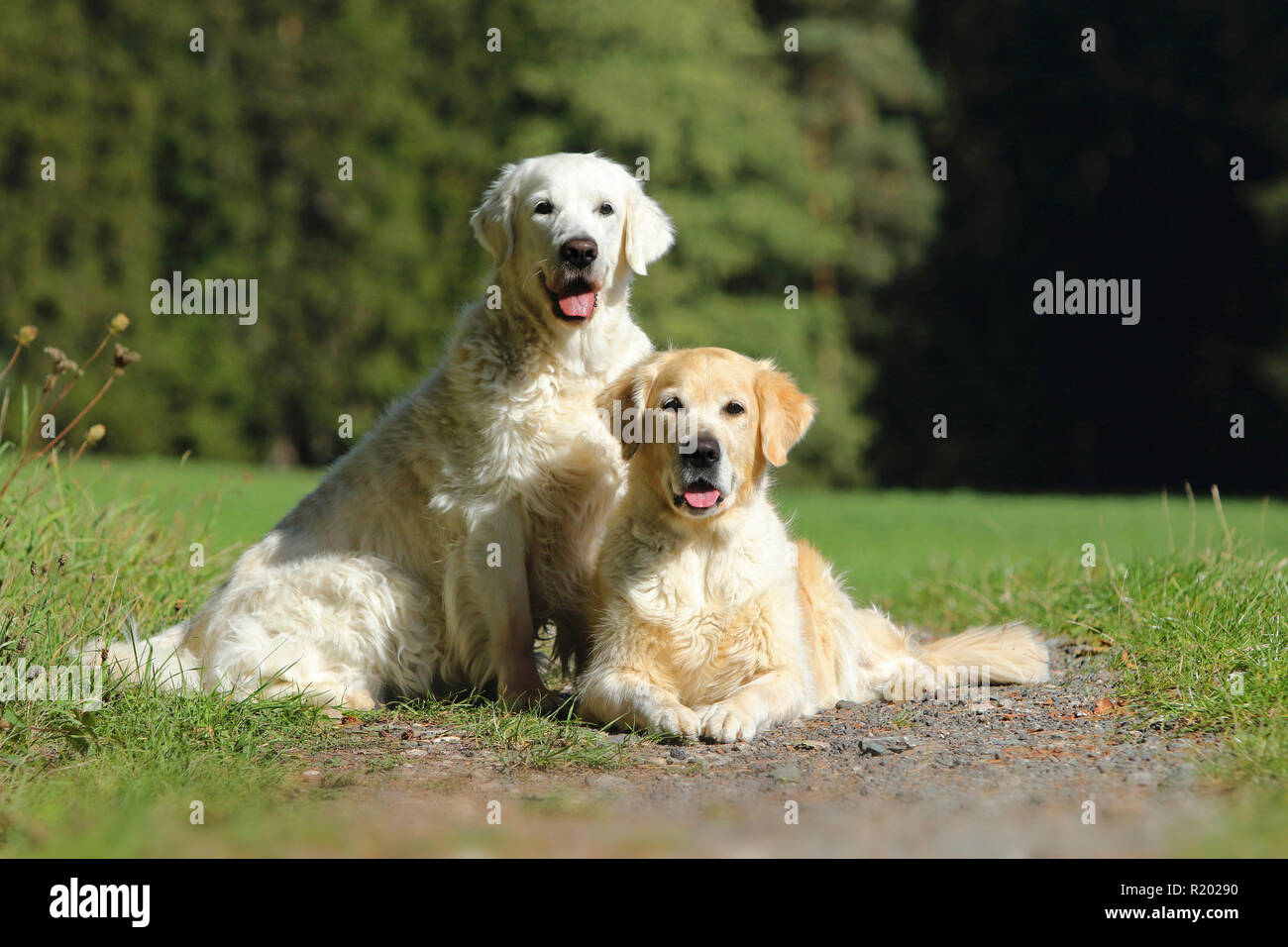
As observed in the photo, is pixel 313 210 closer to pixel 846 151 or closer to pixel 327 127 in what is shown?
pixel 327 127

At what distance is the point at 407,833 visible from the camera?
3438mm

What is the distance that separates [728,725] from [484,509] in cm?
136

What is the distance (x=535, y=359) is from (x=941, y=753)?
2.21 meters

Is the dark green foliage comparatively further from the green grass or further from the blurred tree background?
the green grass

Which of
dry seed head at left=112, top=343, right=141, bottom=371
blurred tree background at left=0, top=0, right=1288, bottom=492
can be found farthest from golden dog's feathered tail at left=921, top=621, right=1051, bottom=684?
blurred tree background at left=0, top=0, right=1288, bottom=492

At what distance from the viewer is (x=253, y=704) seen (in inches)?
191

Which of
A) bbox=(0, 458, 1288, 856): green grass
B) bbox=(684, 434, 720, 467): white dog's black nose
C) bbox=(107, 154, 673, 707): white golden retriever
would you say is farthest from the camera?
bbox=(107, 154, 673, 707): white golden retriever

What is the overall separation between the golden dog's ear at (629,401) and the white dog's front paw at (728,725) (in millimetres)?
1050

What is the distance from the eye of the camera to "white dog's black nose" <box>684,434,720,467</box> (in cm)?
475

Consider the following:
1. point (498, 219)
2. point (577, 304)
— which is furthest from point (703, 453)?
point (498, 219)

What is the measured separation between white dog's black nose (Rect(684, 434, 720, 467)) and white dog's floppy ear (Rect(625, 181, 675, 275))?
38.8 inches

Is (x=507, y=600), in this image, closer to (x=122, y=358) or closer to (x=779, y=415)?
(x=779, y=415)

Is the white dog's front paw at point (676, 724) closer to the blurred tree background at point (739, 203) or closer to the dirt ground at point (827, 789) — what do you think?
the dirt ground at point (827, 789)

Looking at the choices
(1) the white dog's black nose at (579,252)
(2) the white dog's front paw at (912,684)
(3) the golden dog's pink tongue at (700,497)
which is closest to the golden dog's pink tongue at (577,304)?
(1) the white dog's black nose at (579,252)
